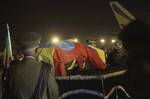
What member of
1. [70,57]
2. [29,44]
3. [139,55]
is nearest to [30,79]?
[29,44]

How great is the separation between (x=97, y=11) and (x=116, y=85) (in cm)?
1546

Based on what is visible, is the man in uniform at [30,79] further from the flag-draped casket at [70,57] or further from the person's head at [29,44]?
the flag-draped casket at [70,57]

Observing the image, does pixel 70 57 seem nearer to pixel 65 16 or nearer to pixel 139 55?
pixel 139 55

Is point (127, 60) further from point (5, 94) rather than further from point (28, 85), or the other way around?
point (5, 94)

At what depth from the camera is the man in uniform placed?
18.4ft

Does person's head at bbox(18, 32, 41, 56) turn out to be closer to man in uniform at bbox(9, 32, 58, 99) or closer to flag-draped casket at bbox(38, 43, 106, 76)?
man in uniform at bbox(9, 32, 58, 99)

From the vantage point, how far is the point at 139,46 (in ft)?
4.65

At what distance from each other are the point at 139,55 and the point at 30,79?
433 centimetres

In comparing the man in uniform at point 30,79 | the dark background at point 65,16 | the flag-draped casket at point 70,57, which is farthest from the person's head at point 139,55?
the dark background at point 65,16

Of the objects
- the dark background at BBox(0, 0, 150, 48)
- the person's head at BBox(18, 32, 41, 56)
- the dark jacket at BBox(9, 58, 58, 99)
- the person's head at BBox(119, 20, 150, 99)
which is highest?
the dark background at BBox(0, 0, 150, 48)

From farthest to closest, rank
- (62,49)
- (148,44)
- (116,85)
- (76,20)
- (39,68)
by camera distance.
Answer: (76,20) → (62,49) → (116,85) → (39,68) → (148,44)

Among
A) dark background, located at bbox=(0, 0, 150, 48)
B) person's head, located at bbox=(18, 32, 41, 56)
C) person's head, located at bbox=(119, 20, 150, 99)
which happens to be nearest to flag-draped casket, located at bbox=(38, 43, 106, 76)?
person's head, located at bbox=(18, 32, 41, 56)

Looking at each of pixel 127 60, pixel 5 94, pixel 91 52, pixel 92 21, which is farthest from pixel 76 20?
pixel 127 60

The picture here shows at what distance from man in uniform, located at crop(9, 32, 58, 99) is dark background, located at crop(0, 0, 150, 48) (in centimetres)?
1538
